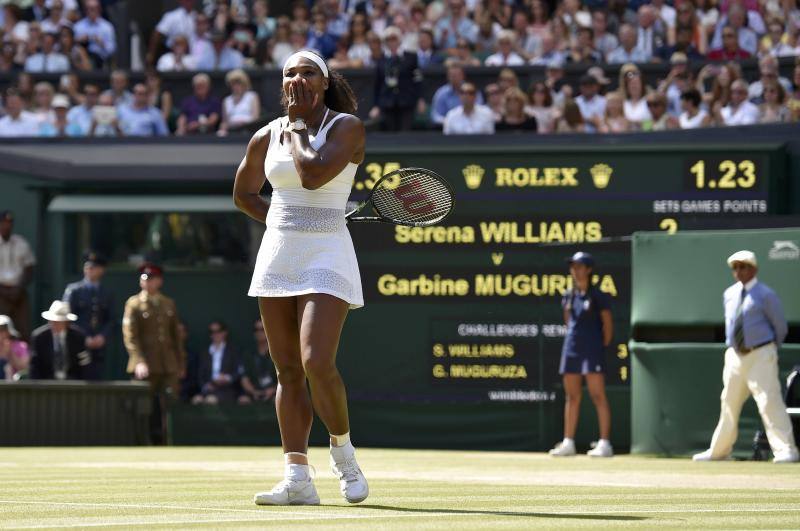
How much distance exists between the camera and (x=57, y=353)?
19672 mm

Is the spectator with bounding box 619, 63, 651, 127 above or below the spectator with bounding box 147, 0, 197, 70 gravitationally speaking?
below

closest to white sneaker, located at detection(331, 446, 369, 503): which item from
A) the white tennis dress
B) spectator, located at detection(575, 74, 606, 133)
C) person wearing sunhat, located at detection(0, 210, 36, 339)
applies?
the white tennis dress

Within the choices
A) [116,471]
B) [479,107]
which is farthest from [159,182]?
[116,471]

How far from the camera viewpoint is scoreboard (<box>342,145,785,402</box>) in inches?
704

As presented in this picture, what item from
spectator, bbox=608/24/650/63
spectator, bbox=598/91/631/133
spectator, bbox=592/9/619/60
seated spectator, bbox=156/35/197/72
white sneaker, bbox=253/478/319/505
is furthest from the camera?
seated spectator, bbox=156/35/197/72

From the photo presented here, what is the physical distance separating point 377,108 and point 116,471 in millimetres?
9238

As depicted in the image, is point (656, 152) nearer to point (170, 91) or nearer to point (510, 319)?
point (510, 319)

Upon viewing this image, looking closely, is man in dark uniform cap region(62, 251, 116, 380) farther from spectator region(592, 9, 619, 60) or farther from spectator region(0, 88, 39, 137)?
spectator region(592, 9, 619, 60)

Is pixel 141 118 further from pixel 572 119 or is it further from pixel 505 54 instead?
pixel 572 119

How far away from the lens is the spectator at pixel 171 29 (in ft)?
78.6

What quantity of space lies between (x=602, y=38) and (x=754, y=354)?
7747 millimetres

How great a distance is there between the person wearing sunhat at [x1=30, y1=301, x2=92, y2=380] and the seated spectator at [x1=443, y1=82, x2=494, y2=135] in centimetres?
463

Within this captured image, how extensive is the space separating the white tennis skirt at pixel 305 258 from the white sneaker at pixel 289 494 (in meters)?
0.83

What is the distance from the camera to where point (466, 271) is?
724 inches
